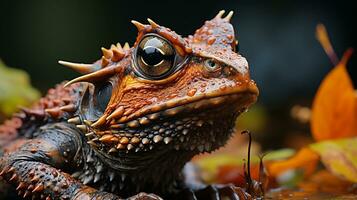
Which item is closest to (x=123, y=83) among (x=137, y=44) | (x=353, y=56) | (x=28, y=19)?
(x=137, y=44)

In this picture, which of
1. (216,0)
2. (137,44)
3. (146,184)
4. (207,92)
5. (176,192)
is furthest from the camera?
(216,0)

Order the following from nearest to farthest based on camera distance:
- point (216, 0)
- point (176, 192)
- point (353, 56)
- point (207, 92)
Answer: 1. point (207, 92)
2. point (176, 192)
3. point (353, 56)
4. point (216, 0)

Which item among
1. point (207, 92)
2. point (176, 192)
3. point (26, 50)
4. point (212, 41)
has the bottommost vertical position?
point (176, 192)

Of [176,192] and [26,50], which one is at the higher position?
[26,50]

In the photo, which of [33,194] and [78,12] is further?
[78,12]

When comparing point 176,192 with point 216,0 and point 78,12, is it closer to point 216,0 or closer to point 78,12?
point 216,0

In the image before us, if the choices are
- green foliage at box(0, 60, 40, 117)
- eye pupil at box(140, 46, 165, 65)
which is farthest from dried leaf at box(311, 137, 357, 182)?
green foliage at box(0, 60, 40, 117)

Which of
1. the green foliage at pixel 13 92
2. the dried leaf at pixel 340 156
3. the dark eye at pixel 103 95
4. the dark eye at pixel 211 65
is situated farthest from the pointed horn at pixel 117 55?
the green foliage at pixel 13 92

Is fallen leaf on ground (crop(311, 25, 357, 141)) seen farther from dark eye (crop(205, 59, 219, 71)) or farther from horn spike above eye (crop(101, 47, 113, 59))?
horn spike above eye (crop(101, 47, 113, 59))
